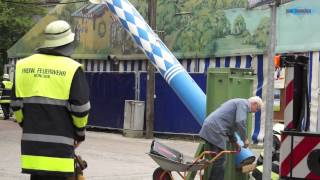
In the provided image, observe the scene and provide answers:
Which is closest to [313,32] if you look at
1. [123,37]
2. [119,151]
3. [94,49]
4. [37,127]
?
[119,151]

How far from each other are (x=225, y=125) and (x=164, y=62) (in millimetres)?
1512

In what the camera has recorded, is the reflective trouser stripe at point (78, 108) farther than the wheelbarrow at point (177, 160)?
No

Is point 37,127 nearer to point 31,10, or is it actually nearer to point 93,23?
point 93,23

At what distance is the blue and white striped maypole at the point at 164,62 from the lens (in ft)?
27.8

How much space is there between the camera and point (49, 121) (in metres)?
4.54

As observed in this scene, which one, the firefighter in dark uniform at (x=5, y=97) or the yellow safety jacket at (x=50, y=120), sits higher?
the yellow safety jacket at (x=50, y=120)

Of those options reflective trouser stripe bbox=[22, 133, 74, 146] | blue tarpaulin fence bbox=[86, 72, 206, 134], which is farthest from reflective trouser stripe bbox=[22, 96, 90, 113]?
blue tarpaulin fence bbox=[86, 72, 206, 134]

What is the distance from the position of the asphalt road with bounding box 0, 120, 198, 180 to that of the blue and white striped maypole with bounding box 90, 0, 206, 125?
2114mm

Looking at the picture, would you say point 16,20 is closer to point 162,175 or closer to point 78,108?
point 162,175

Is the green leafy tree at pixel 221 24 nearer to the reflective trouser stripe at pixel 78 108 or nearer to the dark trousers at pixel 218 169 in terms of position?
the dark trousers at pixel 218 169

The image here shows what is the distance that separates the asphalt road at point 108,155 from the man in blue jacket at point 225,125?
8.35 ft

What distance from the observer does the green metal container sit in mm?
7887

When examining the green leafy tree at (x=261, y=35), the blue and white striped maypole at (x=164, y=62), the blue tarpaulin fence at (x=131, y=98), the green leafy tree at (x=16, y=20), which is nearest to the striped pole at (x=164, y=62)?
the blue and white striped maypole at (x=164, y=62)

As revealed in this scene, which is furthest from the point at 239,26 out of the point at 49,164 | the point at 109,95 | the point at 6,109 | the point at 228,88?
the point at 49,164
